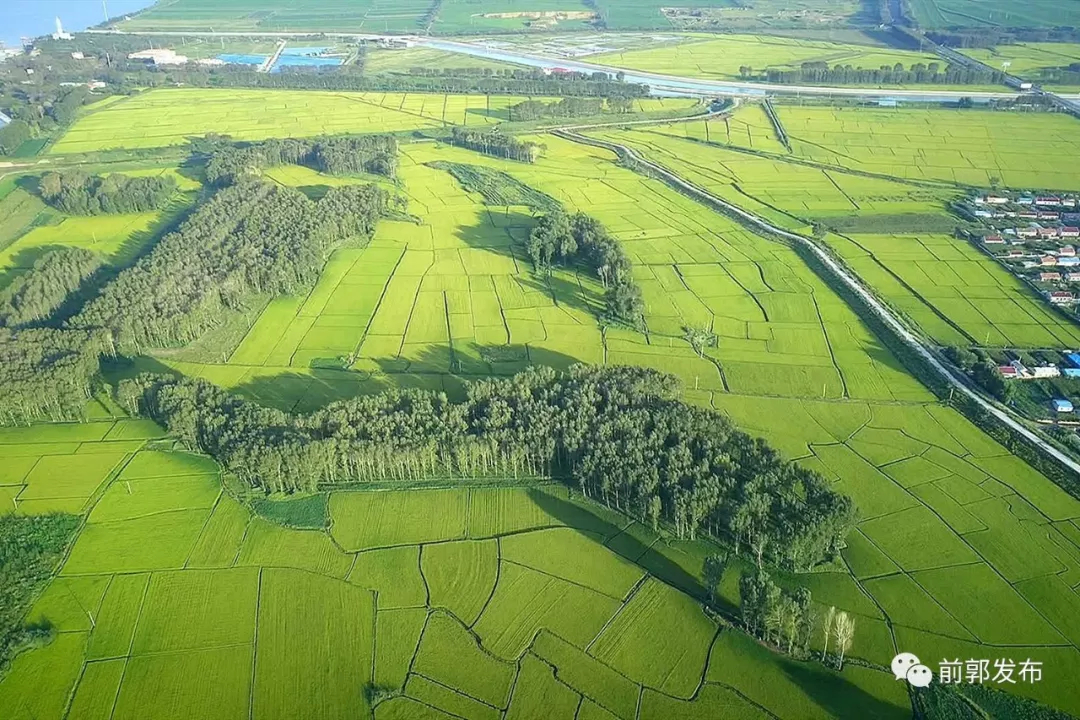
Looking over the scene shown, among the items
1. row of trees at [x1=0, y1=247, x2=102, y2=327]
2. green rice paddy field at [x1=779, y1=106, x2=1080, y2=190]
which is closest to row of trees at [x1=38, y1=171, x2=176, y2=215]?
row of trees at [x1=0, y1=247, x2=102, y2=327]

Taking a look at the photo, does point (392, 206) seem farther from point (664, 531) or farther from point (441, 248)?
point (664, 531)

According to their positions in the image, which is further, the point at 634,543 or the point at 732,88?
the point at 732,88

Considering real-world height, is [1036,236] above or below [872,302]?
above

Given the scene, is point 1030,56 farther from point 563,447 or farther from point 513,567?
point 513,567

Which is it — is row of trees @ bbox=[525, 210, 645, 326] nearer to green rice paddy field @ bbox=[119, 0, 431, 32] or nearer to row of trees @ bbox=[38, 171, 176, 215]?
row of trees @ bbox=[38, 171, 176, 215]

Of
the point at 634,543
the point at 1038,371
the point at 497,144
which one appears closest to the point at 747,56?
the point at 497,144

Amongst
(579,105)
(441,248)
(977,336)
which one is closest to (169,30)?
(579,105)

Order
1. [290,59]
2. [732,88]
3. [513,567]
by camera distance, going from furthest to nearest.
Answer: [290,59] → [732,88] → [513,567]
